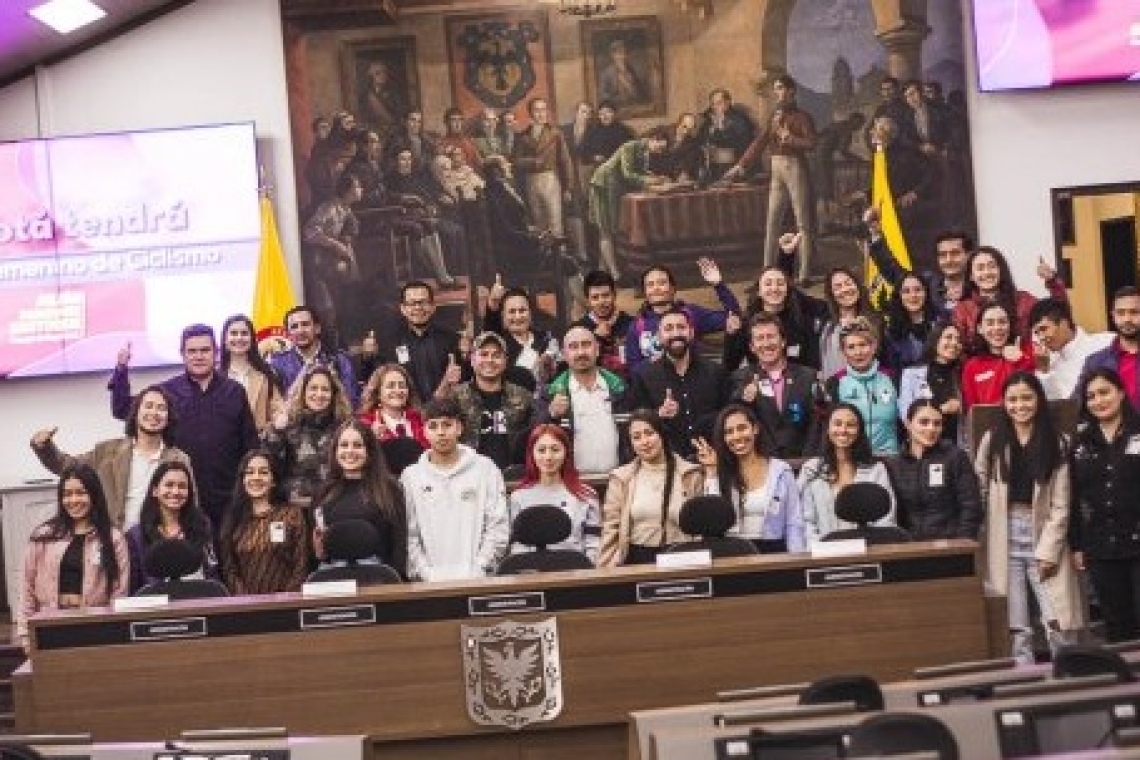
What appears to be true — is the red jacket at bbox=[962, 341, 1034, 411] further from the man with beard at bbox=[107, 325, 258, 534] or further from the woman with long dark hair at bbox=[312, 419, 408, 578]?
the man with beard at bbox=[107, 325, 258, 534]

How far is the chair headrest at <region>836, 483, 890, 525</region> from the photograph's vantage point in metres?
8.98

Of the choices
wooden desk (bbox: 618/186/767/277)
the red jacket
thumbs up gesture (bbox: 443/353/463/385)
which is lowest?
the red jacket

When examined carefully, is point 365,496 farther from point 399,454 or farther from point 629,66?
point 629,66

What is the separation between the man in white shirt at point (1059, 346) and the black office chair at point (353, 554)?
11.4 feet

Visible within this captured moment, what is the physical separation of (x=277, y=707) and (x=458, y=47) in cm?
681

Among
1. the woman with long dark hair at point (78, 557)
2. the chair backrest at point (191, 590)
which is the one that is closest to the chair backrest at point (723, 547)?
the chair backrest at point (191, 590)

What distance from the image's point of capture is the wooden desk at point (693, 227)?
1434cm

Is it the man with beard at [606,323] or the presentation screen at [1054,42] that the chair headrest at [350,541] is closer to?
the man with beard at [606,323]

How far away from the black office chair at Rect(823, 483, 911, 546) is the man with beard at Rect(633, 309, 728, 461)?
67.6 inches

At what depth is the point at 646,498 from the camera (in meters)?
9.49

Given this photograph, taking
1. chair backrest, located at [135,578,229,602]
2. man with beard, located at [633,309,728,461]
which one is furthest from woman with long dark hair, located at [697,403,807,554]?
chair backrest, located at [135,578,229,602]

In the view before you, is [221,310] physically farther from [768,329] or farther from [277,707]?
[277,707]

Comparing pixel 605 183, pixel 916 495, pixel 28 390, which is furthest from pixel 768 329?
pixel 28 390

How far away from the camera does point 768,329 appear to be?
10.7m
